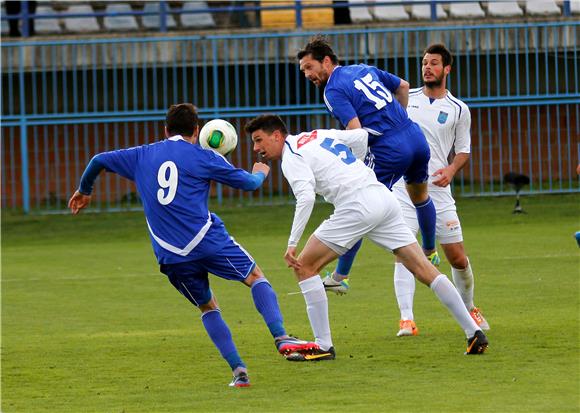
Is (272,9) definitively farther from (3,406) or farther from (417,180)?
(3,406)

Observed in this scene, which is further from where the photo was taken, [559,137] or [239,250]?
[559,137]

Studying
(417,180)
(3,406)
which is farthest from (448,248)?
(3,406)

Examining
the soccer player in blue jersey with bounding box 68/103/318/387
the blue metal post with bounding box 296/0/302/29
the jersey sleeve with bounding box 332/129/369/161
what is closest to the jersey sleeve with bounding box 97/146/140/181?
the soccer player in blue jersey with bounding box 68/103/318/387

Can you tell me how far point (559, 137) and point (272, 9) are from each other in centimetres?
557

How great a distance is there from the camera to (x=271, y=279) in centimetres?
1487

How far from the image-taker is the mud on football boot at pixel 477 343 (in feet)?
29.7

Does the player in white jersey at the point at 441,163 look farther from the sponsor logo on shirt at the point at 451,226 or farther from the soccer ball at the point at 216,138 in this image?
the soccer ball at the point at 216,138

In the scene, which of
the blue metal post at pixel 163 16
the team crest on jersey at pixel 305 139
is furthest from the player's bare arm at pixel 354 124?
the blue metal post at pixel 163 16

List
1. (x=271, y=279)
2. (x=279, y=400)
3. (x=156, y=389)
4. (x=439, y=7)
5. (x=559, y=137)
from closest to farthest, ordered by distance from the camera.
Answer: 1. (x=279, y=400)
2. (x=156, y=389)
3. (x=271, y=279)
4. (x=559, y=137)
5. (x=439, y=7)

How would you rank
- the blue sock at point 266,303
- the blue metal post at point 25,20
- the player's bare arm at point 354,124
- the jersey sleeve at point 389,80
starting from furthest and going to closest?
the blue metal post at point 25,20
the jersey sleeve at point 389,80
the player's bare arm at point 354,124
the blue sock at point 266,303

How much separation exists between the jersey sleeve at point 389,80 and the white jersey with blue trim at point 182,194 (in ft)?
7.17

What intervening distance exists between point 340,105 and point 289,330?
221 cm

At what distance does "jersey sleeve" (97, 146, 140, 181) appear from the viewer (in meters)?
8.55

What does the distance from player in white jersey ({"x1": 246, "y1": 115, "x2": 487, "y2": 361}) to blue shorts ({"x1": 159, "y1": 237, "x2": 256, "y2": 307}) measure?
1.67 feet
